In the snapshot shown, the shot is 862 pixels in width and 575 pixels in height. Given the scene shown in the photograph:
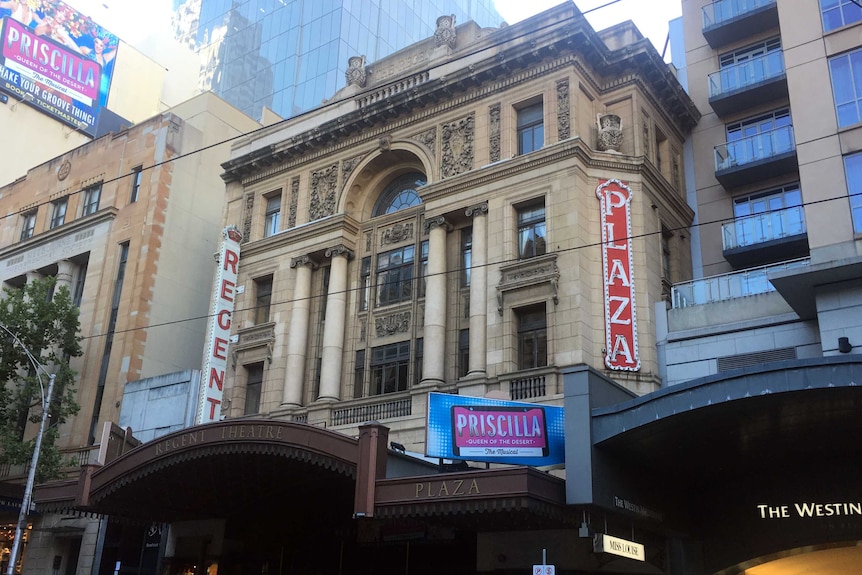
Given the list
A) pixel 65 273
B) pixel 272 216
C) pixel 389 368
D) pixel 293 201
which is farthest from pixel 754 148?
pixel 65 273

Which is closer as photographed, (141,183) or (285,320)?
(285,320)

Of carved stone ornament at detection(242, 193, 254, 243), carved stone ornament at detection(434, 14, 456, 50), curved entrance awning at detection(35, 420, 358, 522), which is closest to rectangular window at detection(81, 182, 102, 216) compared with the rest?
carved stone ornament at detection(242, 193, 254, 243)

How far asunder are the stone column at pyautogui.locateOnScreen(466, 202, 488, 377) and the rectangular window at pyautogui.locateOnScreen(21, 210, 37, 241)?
27.3 meters

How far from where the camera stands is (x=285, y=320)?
32.9 meters

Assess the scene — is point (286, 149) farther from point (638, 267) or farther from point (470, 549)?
point (470, 549)

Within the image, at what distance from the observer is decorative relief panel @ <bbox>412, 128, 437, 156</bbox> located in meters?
31.5

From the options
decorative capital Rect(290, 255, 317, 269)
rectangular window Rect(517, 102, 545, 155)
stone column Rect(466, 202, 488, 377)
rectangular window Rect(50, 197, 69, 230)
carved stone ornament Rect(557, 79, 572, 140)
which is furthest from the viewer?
rectangular window Rect(50, 197, 69, 230)

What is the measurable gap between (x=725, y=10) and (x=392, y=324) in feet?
56.2

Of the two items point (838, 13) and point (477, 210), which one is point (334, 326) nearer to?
point (477, 210)

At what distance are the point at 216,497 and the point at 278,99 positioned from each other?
1936 inches

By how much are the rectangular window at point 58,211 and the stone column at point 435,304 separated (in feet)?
Answer: 75.6

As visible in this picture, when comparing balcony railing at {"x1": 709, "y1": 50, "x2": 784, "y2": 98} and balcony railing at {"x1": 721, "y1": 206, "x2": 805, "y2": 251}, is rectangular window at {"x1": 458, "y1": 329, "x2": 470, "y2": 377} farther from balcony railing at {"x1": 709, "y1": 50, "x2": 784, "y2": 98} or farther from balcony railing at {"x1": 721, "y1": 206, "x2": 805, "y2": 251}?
balcony railing at {"x1": 709, "y1": 50, "x2": 784, "y2": 98}

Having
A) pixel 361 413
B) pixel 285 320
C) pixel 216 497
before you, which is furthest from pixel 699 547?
pixel 285 320

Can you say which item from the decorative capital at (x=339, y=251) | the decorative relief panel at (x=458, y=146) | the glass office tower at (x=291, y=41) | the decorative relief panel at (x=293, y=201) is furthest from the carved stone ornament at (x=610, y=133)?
the glass office tower at (x=291, y=41)
